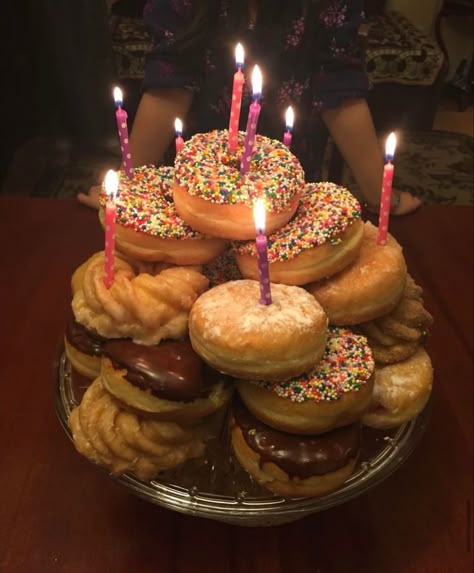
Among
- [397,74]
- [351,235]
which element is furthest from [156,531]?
[397,74]

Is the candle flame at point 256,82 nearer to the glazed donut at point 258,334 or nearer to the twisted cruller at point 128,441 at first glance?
the glazed donut at point 258,334

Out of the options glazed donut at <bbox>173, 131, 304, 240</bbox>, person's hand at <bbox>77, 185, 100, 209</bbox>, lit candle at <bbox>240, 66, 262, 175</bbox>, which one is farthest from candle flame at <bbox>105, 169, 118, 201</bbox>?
person's hand at <bbox>77, 185, 100, 209</bbox>

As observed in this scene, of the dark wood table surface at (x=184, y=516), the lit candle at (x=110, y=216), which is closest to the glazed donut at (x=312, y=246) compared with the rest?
the lit candle at (x=110, y=216)

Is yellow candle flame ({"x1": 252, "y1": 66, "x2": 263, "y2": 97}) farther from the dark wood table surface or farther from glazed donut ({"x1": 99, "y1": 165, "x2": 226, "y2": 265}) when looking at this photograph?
the dark wood table surface

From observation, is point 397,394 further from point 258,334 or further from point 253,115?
point 253,115

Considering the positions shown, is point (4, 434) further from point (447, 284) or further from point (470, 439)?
point (447, 284)

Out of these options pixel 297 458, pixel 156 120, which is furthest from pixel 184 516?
pixel 156 120
